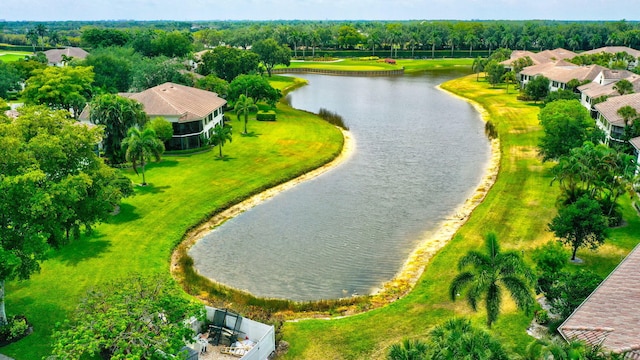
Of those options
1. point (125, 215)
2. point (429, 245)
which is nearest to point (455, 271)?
point (429, 245)

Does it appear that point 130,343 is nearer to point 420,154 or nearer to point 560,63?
point 420,154

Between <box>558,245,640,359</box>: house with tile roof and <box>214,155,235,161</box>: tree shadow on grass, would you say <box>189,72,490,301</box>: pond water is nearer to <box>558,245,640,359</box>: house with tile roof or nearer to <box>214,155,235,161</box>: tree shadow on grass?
<box>214,155,235,161</box>: tree shadow on grass

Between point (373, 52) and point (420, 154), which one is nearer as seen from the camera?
point (420, 154)

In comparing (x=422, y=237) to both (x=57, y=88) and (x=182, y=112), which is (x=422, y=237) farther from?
(x=57, y=88)

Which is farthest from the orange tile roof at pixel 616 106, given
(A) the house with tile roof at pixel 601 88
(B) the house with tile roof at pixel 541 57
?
(B) the house with tile roof at pixel 541 57

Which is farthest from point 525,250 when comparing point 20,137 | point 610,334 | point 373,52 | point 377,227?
point 373,52

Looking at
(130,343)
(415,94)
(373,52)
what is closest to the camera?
(130,343)

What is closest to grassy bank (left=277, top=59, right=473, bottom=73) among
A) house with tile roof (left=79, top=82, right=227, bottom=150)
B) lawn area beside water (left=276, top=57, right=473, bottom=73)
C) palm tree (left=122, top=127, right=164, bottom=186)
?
lawn area beside water (left=276, top=57, right=473, bottom=73)

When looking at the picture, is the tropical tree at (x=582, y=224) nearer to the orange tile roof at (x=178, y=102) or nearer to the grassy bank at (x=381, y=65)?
the orange tile roof at (x=178, y=102)
